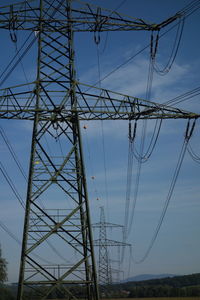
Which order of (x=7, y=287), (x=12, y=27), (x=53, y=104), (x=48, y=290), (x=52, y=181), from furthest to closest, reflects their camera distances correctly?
1. (x=7, y=287)
2. (x=12, y=27)
3. (x=53, y=104)
4. (x=52, y=181)
5. (x=48, y=290)

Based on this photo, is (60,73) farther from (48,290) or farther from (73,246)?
(48,290)

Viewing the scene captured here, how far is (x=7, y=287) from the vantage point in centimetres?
5156

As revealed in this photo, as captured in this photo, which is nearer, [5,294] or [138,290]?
[5,294]

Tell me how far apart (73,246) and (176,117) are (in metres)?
8.64

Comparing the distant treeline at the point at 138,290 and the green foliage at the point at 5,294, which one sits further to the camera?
the green foliage at the point at 5,294

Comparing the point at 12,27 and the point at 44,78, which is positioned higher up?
the point at 12,27

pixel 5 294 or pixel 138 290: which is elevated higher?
pixel 138 290

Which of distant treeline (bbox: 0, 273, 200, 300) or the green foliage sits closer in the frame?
distant treeline (bbox: 0, 273, 200, 300)

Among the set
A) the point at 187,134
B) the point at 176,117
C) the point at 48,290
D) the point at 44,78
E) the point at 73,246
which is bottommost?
the point at 48,290

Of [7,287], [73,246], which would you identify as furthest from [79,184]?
[7,287]

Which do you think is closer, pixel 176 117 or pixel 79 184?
pixel 79 184

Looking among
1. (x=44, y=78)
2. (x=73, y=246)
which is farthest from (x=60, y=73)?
(x=73, y=246)

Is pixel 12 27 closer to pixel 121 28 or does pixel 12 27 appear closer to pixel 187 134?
pixel 121 28

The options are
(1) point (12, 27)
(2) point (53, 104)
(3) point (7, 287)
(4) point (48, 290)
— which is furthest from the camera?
(3) point (7, 287)
